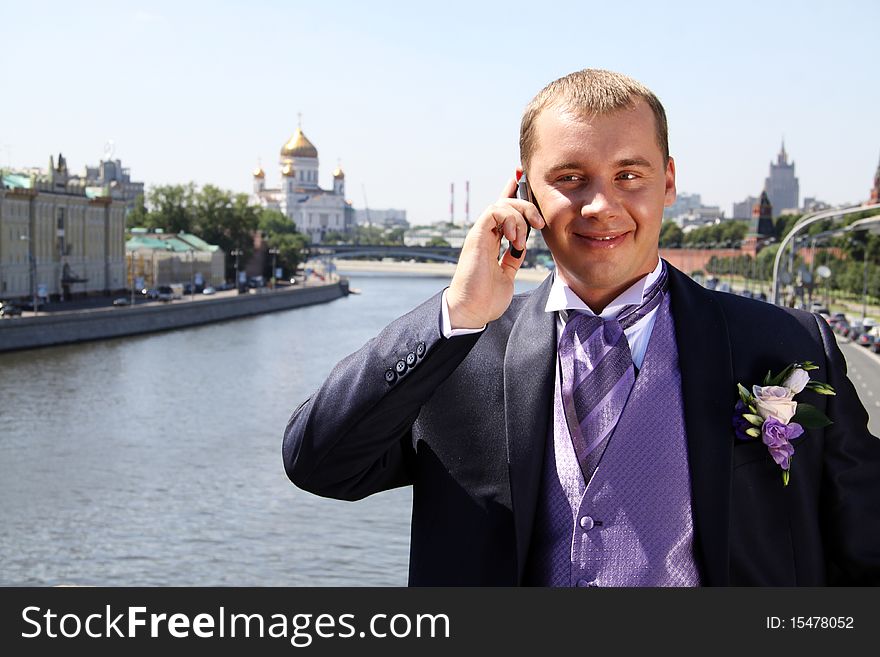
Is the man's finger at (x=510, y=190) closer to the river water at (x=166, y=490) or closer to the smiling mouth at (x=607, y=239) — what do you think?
the smiling mouth at (x=607, y=239)

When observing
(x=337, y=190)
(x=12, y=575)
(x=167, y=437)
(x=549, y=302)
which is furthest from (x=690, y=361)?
(x=337, y=190)

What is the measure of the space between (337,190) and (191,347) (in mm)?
76102

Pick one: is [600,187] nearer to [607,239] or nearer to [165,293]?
[607,239]

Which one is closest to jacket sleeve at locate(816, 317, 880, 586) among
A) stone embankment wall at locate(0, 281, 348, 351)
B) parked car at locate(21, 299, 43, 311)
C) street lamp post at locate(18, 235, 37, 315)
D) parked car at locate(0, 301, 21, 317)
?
stone embankment wall at locate(0, 281, 348, 351)

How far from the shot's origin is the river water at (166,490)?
893 cm

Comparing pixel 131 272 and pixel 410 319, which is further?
pixel 131 272

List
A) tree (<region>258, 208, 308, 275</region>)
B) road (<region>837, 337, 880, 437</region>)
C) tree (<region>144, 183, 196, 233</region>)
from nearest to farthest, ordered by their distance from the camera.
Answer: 1. road (<region>837, 337, 880, 437</region>)
2. tree (<region>144, 183, 196, 233</region>)
3. tree (<region>258, 208, 308, 275</region>)

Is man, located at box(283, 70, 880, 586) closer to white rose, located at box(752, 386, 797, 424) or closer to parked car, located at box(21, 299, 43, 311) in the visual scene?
white rose, located at box(752, 386, 797, 424)

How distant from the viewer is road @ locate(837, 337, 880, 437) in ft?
31.7

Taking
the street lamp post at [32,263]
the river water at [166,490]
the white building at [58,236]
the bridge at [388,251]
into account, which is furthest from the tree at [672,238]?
the river water at [166,490]
